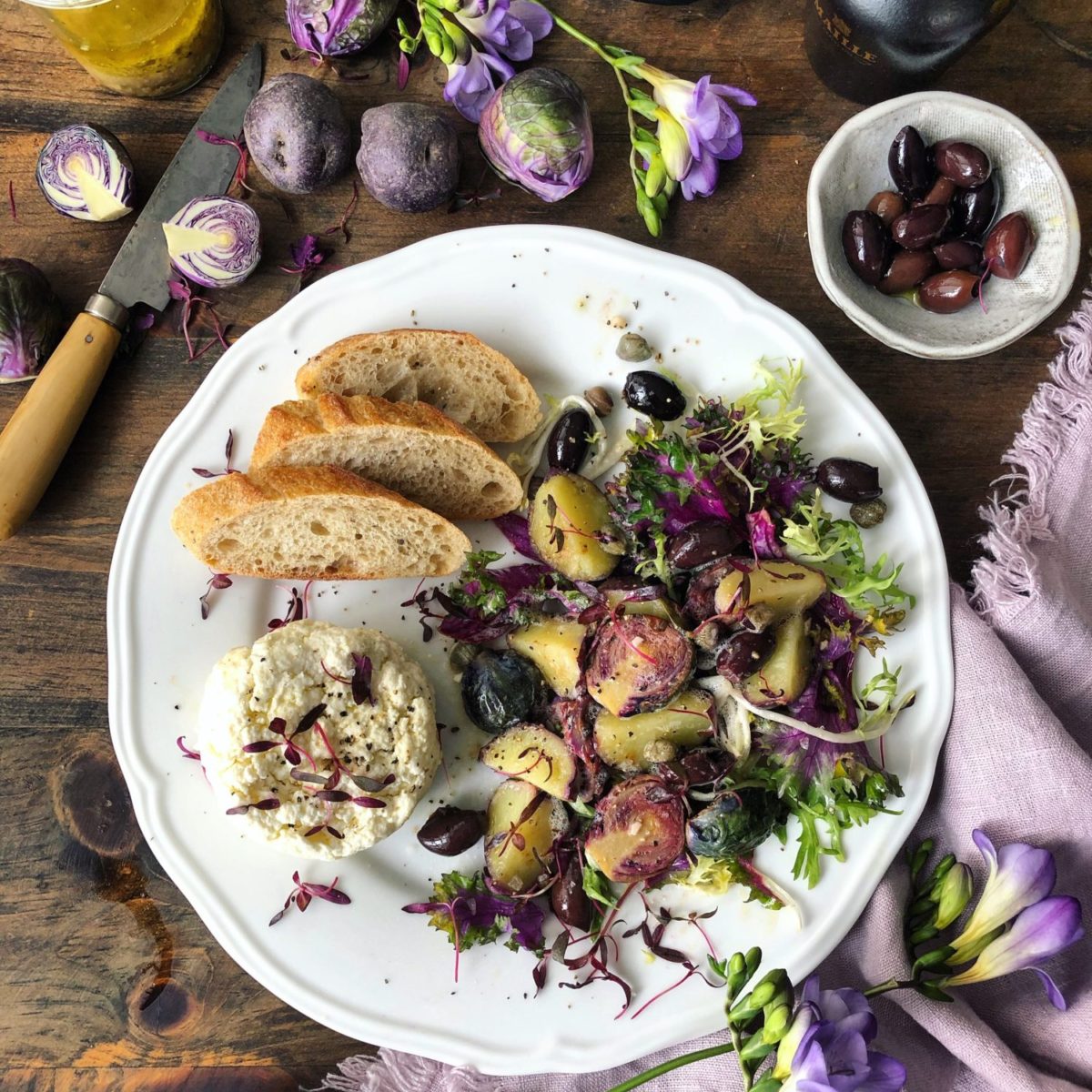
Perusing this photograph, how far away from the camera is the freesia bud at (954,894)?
6.64 feet

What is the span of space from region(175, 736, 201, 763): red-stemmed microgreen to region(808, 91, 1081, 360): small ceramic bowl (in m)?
1.70

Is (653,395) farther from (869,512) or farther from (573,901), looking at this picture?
(573,901)

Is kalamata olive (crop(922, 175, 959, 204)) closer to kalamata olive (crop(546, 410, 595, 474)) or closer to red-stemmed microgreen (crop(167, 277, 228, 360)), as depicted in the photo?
kalamata olive (crop(546, 410, 595, 474))

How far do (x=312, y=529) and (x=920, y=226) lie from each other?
1447mm

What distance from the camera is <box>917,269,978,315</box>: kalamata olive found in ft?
6.82

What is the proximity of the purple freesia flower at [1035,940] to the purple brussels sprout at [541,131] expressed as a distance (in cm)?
178

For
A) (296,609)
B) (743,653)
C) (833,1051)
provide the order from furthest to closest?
(296,609) < (743,653) < (833,1051)

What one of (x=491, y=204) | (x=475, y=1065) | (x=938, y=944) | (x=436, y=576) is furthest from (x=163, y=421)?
(x=938, y=944)

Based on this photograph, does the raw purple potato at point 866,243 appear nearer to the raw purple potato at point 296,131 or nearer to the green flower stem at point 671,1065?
the raw purple potato at point 296,131

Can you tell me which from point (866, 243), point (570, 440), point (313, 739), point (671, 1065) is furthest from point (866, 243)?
point (671, 1065)

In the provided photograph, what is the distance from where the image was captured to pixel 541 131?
2014 millimetres

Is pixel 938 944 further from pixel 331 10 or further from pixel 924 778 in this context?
pixel 331 10

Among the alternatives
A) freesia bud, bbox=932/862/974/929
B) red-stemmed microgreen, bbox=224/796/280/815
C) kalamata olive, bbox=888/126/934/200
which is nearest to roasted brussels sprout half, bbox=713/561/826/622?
freesia bud, bbox=932/862/974/929

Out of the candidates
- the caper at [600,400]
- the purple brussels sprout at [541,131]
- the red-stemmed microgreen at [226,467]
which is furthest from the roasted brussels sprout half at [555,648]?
the purple brussels sprout at [541,131]
